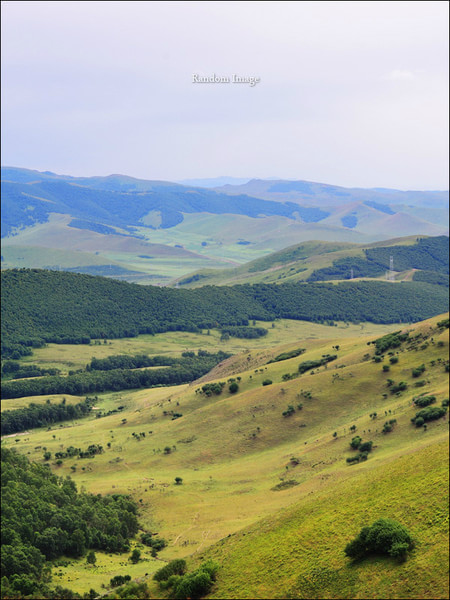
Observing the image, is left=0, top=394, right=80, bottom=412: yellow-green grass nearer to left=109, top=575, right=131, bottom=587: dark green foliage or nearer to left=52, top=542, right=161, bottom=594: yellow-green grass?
left=52, top=542, right=161, bottom=594: yellow-green grass

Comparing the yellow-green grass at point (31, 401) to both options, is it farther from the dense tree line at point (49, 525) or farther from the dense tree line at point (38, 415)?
the dense tree line at point (49, 525)

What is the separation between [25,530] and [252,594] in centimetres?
4189

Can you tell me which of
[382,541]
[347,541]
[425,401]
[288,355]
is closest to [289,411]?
[425,401]

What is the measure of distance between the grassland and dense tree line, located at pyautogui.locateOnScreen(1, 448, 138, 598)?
9.64ft

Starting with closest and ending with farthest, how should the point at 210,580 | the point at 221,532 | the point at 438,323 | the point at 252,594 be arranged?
the point at 252,594, the point at 210,580, the point at 221,532, the point at 438,323

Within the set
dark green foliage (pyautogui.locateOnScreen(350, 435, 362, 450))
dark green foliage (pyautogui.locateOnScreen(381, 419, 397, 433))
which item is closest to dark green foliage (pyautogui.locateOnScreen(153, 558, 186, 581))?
dark green foliage (pyautogui.locateOnScreen(350, 435, 362, 450))

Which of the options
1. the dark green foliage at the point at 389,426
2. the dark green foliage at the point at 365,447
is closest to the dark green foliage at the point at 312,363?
the dark green foliage at the point at 389,426

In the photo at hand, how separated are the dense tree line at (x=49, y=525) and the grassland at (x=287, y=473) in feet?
9.64

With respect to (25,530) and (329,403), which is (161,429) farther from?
(25,530)

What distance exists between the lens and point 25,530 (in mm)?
74750

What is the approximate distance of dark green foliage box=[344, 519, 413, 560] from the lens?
3925 centimetres

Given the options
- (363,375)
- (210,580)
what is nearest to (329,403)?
(363,375)

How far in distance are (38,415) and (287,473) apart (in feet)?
298

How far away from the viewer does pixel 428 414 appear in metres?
74.5
